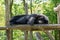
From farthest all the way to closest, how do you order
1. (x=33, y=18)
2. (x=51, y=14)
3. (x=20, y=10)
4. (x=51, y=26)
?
1. (x=20, y=10)
2. (x=51, y=14)
3. (x=33, y=18)
4. (x=51, y=26)

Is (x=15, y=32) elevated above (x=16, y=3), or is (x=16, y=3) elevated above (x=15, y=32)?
(x=16, y=3)

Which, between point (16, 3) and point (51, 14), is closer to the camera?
point (51, 14)

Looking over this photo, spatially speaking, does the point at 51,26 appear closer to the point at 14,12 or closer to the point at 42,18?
the point at 42,18

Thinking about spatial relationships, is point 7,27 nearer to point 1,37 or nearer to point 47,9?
point 47,9

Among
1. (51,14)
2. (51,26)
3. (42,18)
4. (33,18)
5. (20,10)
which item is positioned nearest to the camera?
(51,26)

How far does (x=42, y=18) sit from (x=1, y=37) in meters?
6.53

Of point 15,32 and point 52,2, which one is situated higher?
point 52,2

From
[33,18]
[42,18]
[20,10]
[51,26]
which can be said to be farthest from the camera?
[20,10]

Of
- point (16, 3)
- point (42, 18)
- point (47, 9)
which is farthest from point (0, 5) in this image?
point (42, 18)

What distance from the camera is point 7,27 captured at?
4.48 m

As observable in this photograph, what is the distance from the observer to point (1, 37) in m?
11.3

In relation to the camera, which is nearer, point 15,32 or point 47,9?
point 47,9

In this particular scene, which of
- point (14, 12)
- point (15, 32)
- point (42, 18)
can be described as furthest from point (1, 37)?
point (42, 18)

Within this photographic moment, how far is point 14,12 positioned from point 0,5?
2.82ft
